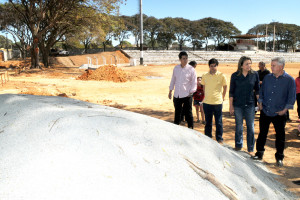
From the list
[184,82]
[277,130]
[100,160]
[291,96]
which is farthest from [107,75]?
[100,160]

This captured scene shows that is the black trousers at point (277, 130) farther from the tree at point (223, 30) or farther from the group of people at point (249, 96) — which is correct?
the tree at point (223, 30)

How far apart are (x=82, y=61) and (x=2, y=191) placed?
104 feet

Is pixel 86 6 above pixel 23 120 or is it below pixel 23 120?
above

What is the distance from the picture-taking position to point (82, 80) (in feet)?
48.0

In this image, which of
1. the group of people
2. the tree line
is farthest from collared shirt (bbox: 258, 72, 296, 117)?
the tree line

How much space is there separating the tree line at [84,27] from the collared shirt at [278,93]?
17059 mm

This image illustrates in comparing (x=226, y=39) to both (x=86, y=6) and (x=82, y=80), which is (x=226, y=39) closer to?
(x=86, y=6)

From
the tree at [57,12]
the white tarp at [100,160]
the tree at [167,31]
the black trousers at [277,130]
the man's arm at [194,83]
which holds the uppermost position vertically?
the tree at [167,31]

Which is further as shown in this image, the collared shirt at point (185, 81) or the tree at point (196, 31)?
the tree at point (196, 31)

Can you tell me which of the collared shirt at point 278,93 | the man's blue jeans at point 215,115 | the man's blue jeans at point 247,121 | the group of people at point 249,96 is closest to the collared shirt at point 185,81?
the group of people at point 249,96

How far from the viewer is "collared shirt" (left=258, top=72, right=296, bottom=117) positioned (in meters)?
3.43

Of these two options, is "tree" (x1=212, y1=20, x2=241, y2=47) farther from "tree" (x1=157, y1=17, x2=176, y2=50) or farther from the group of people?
the group of people

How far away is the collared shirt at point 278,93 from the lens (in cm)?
343

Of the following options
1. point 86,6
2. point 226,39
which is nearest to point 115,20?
point 86,6
